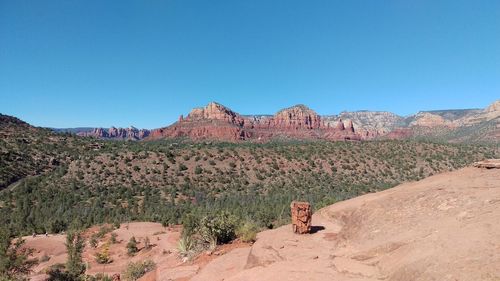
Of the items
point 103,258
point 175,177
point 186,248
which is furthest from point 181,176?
point 186,248

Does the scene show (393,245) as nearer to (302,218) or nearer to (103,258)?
(302,218)

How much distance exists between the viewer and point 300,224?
14.6m

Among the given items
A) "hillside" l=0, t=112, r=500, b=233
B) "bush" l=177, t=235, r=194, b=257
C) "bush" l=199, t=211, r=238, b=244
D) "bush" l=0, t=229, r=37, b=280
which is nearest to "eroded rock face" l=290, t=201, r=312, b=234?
"bush" l=199, t=211, r=238, b=244

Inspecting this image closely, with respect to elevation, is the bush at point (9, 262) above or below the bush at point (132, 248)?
above

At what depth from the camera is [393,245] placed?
10.3m

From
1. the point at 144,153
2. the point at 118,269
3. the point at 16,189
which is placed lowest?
the point at 118,269

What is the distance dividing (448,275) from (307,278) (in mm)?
3435

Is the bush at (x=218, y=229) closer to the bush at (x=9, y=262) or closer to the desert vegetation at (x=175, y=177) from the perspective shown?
the bush at (x=9, y=262)

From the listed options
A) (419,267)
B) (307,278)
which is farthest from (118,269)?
(419,267)

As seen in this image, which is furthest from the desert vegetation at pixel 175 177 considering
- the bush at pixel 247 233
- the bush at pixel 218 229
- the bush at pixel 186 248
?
the bush at pixel 247 233

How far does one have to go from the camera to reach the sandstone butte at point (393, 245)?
8242 mm

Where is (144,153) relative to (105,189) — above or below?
above

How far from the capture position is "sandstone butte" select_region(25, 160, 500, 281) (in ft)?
27.0

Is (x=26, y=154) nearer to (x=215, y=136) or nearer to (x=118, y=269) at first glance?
(x=118, y=269)
